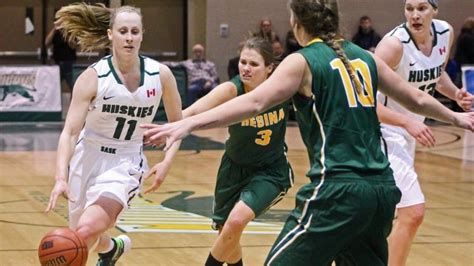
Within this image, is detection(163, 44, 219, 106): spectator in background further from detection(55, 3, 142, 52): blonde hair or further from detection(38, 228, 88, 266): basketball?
detection(38, 228, 88, 266): basketball

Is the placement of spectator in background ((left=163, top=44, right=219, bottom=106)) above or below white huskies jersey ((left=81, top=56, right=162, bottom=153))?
below

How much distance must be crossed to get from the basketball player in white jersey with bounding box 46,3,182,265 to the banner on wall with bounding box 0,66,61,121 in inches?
460

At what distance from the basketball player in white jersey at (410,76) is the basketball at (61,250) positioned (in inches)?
79.1

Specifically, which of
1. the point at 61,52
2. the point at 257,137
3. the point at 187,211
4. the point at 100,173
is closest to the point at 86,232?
the point at 100,173

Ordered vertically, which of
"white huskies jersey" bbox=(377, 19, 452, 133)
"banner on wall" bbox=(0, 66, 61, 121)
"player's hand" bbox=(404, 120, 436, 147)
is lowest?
"banner on wall" bbox=(0, 66, 61, 121)

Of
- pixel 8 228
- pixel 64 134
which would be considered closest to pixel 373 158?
pixel 64 134

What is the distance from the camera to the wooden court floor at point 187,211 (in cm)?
823

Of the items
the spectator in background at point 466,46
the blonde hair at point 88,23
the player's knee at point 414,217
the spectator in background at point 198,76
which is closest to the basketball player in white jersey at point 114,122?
the blonde hair at point 88,23

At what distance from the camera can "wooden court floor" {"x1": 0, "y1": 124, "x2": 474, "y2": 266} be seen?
27.0ft

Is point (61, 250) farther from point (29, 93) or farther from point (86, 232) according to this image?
point (29, 93)

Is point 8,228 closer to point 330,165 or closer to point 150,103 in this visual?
point 150,103

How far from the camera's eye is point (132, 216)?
392 inches

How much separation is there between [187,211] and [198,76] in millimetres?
9362

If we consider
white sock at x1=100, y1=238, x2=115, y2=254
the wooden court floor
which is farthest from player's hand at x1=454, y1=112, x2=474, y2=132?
the wooden court floor
